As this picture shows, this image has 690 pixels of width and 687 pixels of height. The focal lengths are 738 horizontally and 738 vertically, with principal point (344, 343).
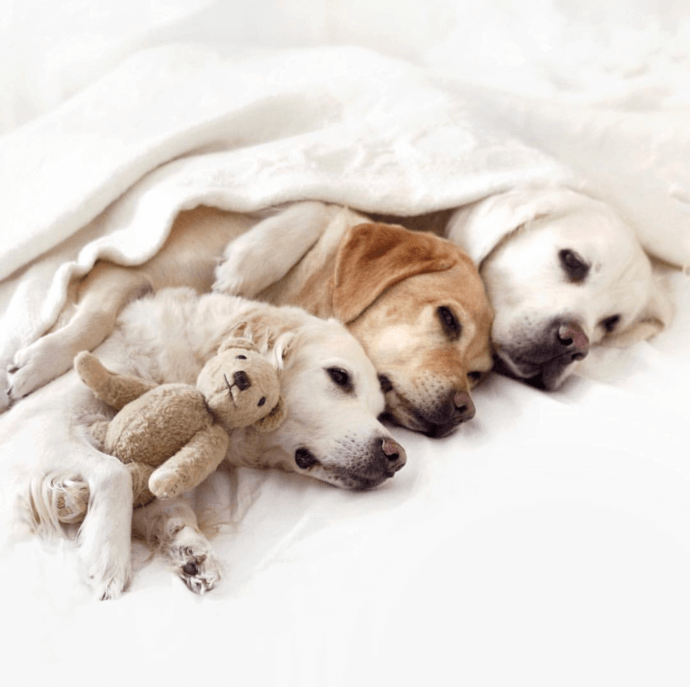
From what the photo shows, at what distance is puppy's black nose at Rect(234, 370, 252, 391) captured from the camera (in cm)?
122

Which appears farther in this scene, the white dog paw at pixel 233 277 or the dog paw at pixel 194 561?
the white dog paw at pixel 233 277

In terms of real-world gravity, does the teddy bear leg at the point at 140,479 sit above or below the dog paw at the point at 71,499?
below

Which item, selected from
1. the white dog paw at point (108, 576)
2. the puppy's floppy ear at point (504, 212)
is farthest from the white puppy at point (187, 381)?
the puppy's floppy ear at point (504, 212)

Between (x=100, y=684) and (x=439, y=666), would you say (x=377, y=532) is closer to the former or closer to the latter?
(x=439, y=666)

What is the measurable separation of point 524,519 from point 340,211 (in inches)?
38.9

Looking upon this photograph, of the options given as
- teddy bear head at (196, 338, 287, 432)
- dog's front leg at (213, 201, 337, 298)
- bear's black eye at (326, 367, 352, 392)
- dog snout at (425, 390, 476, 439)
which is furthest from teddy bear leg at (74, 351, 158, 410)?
dog snout at (425, 390, 476, 439)

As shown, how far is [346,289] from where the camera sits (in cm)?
167

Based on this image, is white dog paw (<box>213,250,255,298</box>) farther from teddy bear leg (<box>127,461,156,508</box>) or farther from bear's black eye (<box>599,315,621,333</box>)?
bear's black eye (<box>599,315,621,333</box>)

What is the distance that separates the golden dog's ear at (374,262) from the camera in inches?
64.9

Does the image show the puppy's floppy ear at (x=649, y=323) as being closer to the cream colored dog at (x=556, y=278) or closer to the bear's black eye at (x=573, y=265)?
the cream colored dog at (x=556, y=278)

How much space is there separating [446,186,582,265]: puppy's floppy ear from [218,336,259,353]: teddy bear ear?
2.43 feet

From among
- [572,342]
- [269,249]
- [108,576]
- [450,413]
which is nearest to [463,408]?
[450,413]

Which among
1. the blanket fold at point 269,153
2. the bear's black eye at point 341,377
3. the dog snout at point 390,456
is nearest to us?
the dog snout at point 390,456

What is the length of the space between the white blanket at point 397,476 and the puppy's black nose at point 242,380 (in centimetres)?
23
